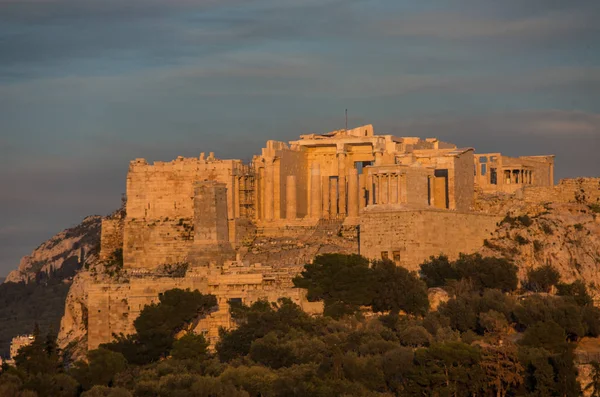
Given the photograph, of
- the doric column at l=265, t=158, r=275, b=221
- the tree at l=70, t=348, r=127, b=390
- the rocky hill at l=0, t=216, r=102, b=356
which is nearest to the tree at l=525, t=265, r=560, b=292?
the doric column at l=265, t=158, r=275, b=221

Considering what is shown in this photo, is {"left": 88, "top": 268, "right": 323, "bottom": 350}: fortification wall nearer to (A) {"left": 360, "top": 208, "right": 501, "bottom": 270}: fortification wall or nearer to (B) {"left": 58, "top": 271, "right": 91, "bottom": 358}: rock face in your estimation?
(A) {"left": 360, "top": 208, "right": 501, "bottom": 270}: fortification wall

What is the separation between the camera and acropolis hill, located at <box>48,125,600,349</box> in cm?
9244

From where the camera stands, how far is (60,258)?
171250mm

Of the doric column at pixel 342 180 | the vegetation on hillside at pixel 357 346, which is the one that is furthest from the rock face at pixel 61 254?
the vegetation on hillside at pixel 357 346

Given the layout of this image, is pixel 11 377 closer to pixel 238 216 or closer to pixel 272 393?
pixel 272 393

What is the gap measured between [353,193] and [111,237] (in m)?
14.8

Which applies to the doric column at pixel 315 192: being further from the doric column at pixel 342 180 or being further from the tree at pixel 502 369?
the tree at pixel 502 369

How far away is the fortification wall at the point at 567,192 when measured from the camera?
101m

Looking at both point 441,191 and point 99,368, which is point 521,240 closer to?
point 441,191

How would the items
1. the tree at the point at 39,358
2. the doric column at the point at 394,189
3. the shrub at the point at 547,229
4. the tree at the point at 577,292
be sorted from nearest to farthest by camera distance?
the tree at the point at 39,358 < the tree at the point at 577,292 < the doric column at the point at 394,189 < the shrub at the point at 547,229

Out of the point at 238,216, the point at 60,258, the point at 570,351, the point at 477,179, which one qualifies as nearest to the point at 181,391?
the point at 570,351

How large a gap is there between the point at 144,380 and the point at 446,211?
20.7 meters

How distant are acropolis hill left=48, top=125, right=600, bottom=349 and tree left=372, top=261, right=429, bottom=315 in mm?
2990

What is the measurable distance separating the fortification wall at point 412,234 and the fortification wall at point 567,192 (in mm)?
7823
